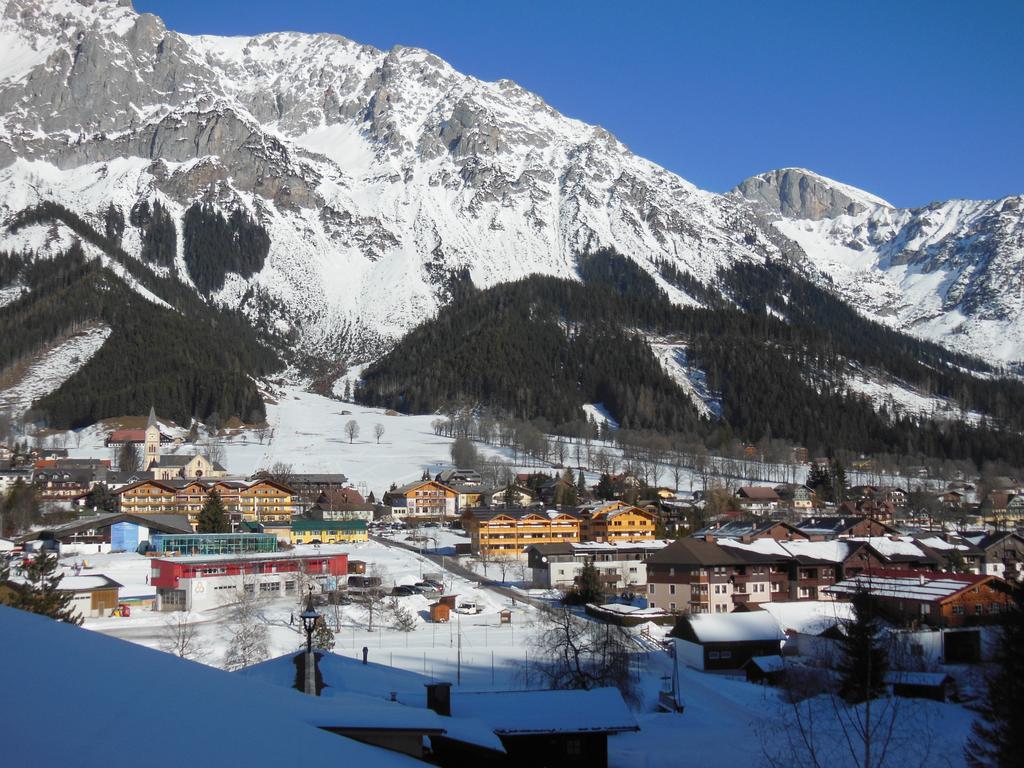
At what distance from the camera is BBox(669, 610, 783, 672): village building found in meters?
37.9

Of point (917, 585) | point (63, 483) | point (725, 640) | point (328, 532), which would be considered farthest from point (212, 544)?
point (917, 585)

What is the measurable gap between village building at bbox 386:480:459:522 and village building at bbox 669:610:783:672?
58871 millimetres

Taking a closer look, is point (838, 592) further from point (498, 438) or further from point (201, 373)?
point (201, 373)

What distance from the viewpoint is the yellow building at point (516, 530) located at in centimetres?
7350

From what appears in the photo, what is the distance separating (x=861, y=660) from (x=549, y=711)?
39.9ft

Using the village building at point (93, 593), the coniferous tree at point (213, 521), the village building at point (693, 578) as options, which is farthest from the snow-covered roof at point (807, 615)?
the coniferous tree at point (213, 521)

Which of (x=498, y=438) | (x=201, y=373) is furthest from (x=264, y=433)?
(x=498, y=438)

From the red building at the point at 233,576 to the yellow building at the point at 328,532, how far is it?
72.3 ft

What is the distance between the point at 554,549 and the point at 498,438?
79.6m

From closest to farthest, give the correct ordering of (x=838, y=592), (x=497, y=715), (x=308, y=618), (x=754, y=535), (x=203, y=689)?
(x=203, y=689), (x=308, y=618), (x=497, y=715), (x=838, y=592), (x=754, y=535)

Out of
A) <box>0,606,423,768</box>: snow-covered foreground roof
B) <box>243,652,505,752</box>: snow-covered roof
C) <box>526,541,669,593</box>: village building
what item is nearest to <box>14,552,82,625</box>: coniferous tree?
<box>243,652,505,752</box>: snow-covered roof

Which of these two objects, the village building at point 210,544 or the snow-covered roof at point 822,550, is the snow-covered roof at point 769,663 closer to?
the snow-covered roof at point 822,550

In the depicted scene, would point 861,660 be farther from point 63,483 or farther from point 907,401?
point 907,401

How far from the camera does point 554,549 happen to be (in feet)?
202
